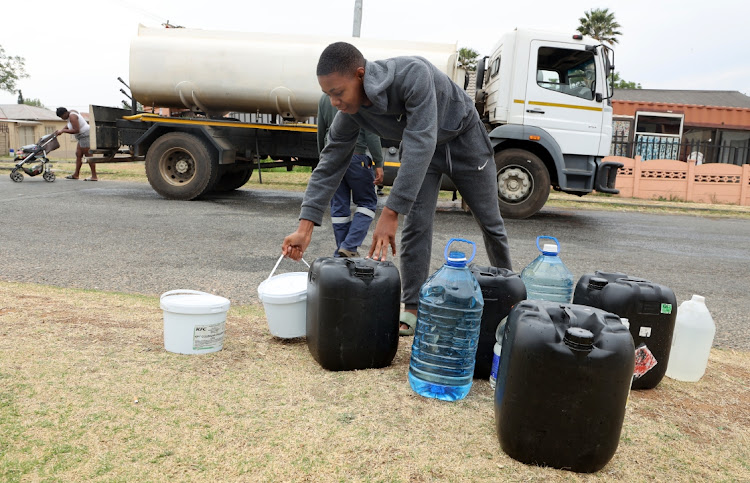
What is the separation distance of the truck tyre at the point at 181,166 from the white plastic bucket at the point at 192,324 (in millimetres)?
7286

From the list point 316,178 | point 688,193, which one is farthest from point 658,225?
point 316,178

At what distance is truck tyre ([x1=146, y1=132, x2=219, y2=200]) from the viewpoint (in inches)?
382

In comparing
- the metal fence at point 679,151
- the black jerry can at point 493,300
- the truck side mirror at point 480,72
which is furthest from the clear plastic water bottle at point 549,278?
the metal fence at point 679,151

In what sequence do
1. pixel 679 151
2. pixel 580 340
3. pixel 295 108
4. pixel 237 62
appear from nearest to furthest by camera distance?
1. pixel 580 340
2. pixel 237 62
3. pixel 295 108
4. pixel 679 151

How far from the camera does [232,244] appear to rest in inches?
241

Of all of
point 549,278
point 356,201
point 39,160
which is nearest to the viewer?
point 549,278

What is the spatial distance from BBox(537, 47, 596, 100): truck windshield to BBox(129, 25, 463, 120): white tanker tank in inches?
55.1

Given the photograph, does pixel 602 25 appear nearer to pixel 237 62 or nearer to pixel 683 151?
pixel 683 151

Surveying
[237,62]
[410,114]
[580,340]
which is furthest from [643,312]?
[237,62]

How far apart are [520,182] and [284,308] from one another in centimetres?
705

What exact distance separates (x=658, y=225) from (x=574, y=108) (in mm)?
2856

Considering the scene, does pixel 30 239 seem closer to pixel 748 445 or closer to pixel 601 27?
pixel 748 445

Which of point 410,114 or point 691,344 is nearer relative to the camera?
point 410,114

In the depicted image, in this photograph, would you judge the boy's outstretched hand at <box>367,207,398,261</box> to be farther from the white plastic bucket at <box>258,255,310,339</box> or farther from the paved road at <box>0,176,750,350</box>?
the paved road at <box>0,176,750,350</box>
